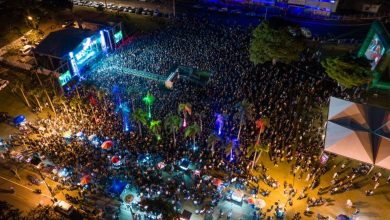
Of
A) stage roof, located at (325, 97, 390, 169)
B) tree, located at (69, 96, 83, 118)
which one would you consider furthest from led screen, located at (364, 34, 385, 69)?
tree, located at (69, 96, 83, 118)

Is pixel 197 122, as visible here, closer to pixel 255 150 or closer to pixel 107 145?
pixel 255 150

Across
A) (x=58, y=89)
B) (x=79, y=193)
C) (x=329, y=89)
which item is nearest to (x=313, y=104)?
(x=329, y=89)

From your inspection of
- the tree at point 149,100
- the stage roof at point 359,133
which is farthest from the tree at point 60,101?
the stage roof at point 359,133

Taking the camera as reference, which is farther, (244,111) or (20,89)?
(20,89)

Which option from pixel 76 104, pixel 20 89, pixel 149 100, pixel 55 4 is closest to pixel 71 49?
pixel 20 89

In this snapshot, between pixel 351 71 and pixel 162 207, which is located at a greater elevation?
pixel 351 71

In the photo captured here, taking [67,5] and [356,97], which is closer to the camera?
[356,97]

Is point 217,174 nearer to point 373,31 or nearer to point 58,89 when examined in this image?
point 58,89

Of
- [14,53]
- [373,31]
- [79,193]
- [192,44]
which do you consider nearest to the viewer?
[79,193]
